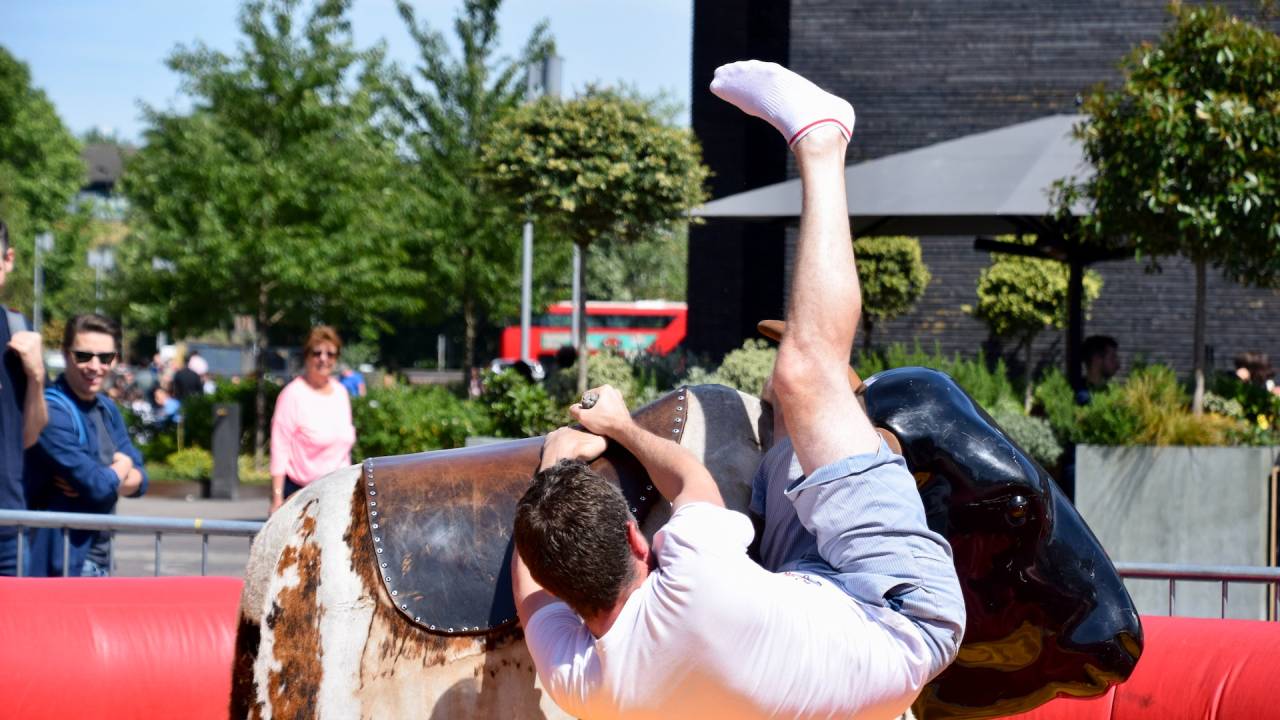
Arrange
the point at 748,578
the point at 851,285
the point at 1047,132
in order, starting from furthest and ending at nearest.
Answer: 1. the point at 1047,132
2. the point at 851,285
3. the point at 748,578

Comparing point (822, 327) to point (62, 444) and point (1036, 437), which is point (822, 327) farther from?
point (1036, 437)

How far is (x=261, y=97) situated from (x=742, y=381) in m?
10.3

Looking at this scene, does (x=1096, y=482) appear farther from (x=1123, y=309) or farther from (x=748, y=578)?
(x=1123, y=309)

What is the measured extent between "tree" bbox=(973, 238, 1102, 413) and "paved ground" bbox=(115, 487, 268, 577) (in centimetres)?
1063

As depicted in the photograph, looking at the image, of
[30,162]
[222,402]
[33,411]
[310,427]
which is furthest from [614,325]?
[33,411]

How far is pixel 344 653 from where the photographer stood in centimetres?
241

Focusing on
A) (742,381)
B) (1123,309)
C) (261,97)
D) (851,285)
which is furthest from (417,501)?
(1123,309)

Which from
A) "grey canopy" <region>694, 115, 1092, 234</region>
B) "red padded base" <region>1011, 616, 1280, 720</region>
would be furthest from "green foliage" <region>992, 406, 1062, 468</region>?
"red padded base" <region>1011, 616, 1280, 720</region>

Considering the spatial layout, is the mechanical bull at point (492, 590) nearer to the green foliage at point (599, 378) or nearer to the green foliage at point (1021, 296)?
the green foliage at point (599, 378)

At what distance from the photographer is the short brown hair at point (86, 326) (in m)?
4.89

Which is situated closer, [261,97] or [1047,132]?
[1047,132]

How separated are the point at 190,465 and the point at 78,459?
12699 mm

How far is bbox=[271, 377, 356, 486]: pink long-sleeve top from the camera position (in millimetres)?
6875

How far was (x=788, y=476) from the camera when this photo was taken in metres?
2.39
